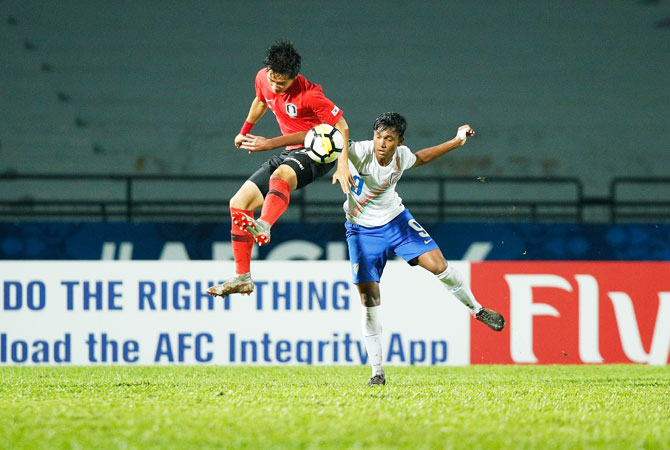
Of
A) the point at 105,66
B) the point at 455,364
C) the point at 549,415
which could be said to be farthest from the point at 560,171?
the point at 549,415

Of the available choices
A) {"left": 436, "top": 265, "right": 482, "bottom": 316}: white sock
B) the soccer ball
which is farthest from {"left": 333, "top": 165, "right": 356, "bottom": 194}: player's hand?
{"left": 436, "top": 265, "right": 482, "bottom": 316}: white sock

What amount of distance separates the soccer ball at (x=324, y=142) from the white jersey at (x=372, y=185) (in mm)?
251

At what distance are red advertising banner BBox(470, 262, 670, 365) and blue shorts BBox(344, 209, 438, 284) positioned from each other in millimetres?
2786

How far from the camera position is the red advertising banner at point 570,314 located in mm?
9195

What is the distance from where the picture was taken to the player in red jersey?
591cm

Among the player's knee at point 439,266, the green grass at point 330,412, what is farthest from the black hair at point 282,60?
the green grass at point 330,412

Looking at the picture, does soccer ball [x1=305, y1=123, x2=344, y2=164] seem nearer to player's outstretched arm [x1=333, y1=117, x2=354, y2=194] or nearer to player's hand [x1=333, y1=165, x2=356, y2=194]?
player's outstretched arm [x1=333, y1=117, x2=354, y2=194]

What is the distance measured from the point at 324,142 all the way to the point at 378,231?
0.80m

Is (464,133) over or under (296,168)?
over

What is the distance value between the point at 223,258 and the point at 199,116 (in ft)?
11.7

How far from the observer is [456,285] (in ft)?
22.0

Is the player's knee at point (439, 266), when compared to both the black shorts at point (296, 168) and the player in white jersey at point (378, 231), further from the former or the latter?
the black shorts at point (296, 168)

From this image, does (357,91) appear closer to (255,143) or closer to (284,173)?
(284,173)

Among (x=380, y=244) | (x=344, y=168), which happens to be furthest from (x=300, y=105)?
(x=380, y=244)
